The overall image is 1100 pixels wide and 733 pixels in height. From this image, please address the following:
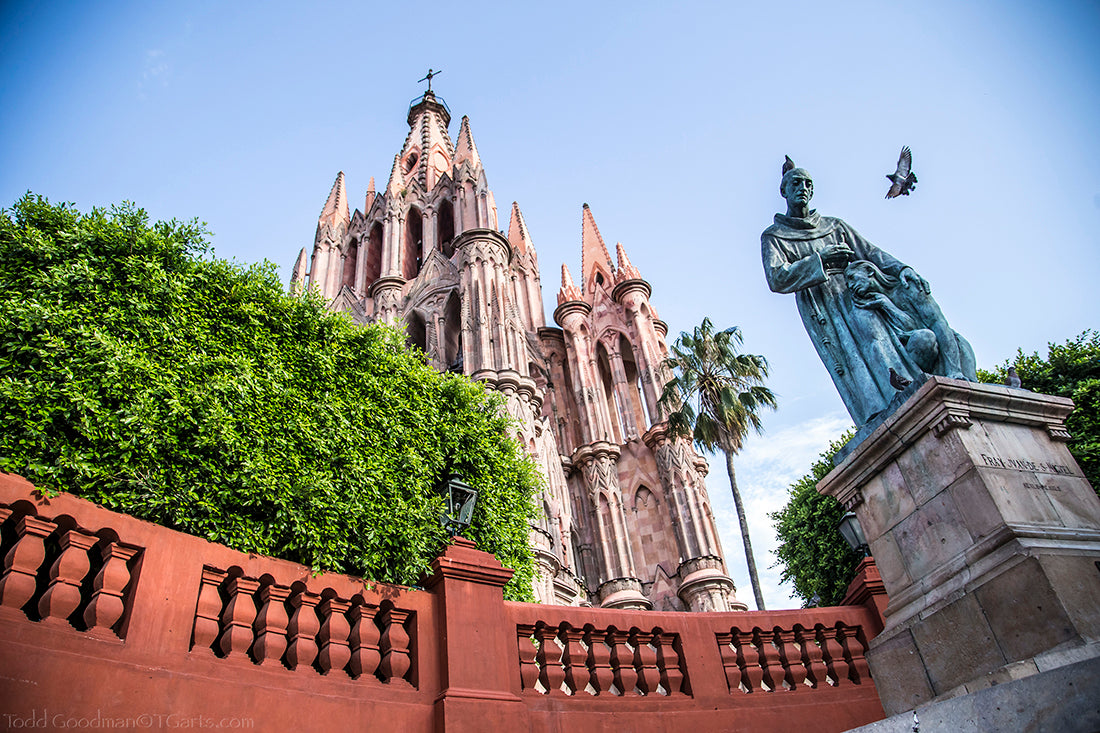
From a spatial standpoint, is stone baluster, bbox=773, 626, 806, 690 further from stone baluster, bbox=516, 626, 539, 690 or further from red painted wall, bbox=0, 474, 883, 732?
stone baluster, bbox=516, 626, 539, 690

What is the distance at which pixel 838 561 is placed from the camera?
63.7 ft

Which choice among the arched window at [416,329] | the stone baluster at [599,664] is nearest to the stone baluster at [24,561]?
the stone baluster at [599,664]

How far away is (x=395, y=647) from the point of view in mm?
5367

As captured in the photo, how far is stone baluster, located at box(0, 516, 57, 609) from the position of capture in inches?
158

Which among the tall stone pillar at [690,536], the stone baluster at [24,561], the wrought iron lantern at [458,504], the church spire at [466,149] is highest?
the church spire at [466,149]

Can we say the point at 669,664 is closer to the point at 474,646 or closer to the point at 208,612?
the point at 474,646

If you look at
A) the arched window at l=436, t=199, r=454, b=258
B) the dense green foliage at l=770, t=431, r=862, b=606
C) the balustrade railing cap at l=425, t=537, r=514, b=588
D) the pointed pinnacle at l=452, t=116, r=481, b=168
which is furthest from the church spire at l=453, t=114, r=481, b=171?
the balustrade railing cap at l=425, t=537, r=514, b=588

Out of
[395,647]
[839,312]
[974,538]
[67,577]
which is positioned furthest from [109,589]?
[839,312]

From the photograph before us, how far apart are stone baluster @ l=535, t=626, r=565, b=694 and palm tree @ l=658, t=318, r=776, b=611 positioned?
15.7 meters

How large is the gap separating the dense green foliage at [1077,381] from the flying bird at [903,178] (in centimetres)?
1334

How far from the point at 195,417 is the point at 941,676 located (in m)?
6.51

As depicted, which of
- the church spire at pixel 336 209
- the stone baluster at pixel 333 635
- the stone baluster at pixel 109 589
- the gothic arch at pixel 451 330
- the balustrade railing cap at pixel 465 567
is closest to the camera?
the stone baluster at pixel 109 589

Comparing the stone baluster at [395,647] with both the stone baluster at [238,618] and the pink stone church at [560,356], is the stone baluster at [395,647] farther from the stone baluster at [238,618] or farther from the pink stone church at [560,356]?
the pink stone church at [560,356]

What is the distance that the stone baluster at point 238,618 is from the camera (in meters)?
4.72
